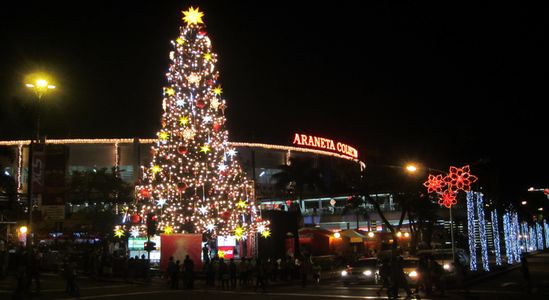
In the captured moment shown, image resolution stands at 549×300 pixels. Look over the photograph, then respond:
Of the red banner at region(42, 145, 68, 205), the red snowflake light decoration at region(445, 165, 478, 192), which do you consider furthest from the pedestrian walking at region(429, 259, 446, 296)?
the red banner at region(42, 145, 68, 205)

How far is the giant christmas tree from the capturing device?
33.9 m

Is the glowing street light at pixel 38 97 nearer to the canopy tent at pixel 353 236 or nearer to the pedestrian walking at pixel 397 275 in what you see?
the pedestrian walking at pixel 397 275

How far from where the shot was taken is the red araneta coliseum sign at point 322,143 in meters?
94.8

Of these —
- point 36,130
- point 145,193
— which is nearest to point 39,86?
point 36,130

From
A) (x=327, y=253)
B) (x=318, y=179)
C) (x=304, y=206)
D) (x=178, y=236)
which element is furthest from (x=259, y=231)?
(x=304, y=206)

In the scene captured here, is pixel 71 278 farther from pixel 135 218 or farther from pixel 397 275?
pixel 135 218

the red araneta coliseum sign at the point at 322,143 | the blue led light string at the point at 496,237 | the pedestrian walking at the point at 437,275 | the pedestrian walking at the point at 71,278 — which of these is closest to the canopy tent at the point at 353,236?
the blue led light string at the point at 496,237

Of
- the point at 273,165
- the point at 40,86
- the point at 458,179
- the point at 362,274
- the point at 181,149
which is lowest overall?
the point at 362,274

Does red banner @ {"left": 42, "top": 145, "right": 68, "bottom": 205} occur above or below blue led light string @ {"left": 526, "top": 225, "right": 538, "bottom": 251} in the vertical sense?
above

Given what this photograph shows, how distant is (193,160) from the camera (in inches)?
1353

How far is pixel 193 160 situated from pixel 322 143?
64.9 m

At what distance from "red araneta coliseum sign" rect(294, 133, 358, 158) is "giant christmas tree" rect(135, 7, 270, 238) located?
194 feet

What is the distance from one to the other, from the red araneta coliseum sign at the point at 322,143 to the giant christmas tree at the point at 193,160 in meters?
59.1

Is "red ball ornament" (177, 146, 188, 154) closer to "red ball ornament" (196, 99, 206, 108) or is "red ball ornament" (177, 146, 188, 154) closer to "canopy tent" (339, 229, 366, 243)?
"red ball ornament" (196, 99, 206, 108)
